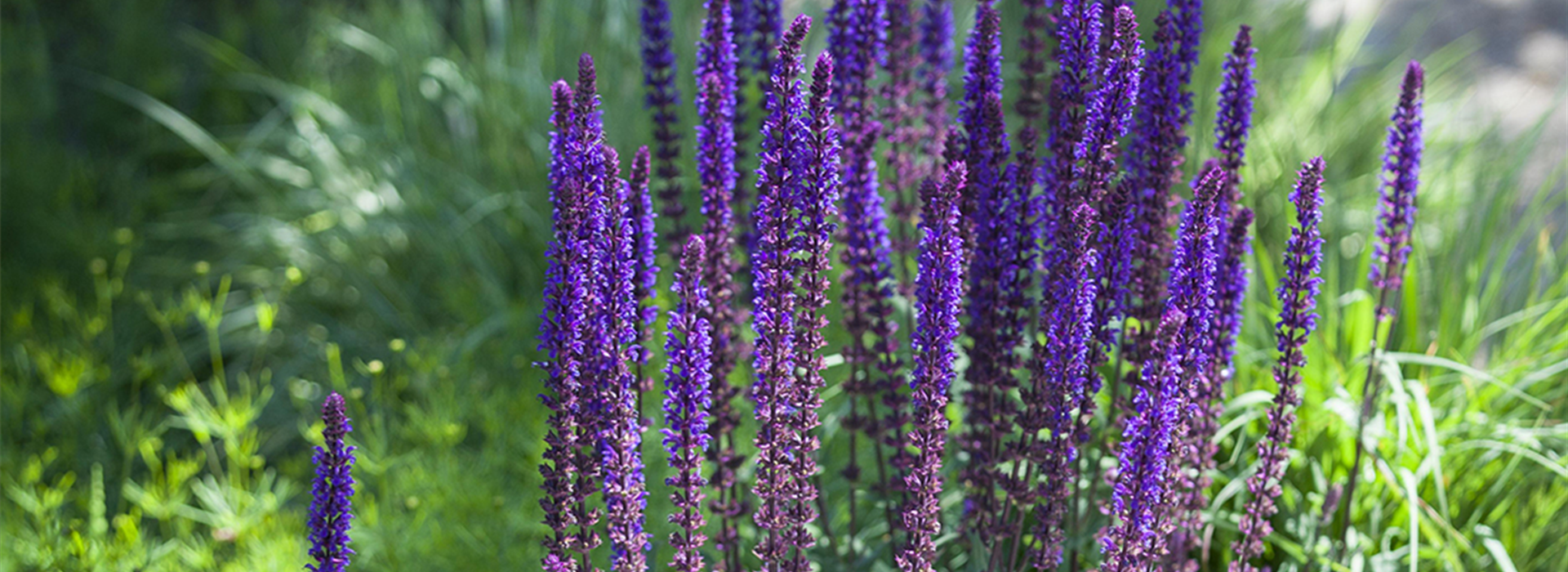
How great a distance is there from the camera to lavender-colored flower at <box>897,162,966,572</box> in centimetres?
202

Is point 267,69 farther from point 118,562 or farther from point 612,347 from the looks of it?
point 612,347

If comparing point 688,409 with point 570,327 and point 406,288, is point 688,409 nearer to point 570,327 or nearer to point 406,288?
point 570,327

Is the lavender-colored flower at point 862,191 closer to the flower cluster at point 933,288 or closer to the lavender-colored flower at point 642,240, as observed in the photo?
the flower cluster at point 933,288

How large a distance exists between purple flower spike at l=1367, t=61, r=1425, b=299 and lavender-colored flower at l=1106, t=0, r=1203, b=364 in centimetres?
44

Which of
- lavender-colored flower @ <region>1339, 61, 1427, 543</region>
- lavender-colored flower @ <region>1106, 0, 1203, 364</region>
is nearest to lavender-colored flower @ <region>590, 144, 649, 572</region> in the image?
lavender-colored flower @ <region>1106, 0, 1203, 364</region>

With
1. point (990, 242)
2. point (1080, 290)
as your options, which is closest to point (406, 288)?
point (990, 242)

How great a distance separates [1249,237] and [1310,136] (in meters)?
3.86

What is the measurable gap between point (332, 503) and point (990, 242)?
134 cm

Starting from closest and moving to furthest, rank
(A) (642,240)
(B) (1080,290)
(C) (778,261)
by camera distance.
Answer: (C) (778,261) < (B) (1080,290) < (A) (642,240)

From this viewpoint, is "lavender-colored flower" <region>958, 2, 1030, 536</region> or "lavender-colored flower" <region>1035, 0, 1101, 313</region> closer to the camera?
"lavender-colored flower" <region>1035, 0, 1101, 313</region>

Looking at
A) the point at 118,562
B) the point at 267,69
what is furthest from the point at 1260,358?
the point at 267,69

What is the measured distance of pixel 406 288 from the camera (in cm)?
591

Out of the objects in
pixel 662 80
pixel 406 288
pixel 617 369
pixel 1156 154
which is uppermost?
pixel 406 288

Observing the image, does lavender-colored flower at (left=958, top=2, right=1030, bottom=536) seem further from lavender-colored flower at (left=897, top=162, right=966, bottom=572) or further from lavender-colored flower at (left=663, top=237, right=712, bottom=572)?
lavender-colored flower at (left=663, top=237, right=712, bottom=572)
